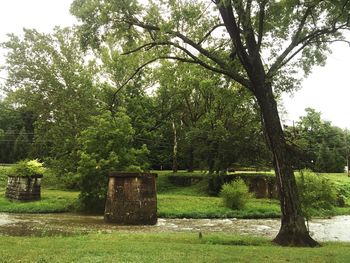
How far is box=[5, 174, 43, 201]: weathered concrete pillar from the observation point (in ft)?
86.5

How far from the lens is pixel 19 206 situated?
24516 mm

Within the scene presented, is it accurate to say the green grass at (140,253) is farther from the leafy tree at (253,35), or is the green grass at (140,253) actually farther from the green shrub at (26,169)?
the green shrub at (26,169)

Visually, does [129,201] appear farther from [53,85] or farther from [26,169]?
[53,85]

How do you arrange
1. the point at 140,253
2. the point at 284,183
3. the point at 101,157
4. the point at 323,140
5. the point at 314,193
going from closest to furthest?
1. the point at 140,253
2. the point at 284,183
3. the point at 314,193
4. the point at 101,157
5. the point at 323,140

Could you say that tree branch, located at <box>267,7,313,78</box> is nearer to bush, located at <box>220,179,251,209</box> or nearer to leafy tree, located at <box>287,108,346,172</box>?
bush, located at <box>220,179,251,209</box>

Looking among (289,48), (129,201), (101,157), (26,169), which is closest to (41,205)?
(26,169)

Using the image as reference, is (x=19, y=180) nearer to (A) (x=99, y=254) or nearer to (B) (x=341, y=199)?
(A) (x=99, y=254)

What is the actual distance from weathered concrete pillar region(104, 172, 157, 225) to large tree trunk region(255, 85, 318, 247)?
849 cm

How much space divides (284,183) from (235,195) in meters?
13.1

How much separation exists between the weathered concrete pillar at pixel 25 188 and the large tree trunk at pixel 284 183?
61.0ft

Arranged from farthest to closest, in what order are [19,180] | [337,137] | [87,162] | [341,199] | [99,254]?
1. [337,137]
2. [341,199]
3. [19,180]
4. [87,162]
5. [99,254]

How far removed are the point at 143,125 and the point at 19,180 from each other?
12859 mm

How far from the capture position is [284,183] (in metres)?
12.6

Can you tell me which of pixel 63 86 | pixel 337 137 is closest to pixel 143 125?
pixel 63 86
